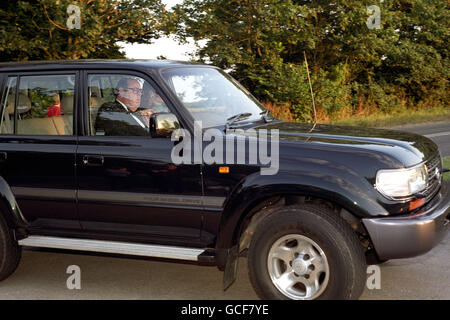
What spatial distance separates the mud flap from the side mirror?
99 centimetres

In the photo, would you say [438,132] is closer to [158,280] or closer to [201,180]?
[158,280]

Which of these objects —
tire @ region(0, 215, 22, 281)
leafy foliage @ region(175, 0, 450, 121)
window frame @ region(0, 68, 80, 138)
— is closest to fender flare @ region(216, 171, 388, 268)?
window frame @ region(0, 68, 80, 138)

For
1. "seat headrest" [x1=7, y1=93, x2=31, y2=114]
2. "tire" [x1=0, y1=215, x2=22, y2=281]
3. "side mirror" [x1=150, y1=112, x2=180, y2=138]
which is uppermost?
"seat headrest" [x1=7, y1=93, x2=31, y2=114]

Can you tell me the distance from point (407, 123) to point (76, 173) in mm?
19987

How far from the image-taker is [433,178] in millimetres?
4727

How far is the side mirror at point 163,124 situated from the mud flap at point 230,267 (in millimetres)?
986

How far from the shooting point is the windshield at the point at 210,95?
15.9 ft

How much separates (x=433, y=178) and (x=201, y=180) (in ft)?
5.78

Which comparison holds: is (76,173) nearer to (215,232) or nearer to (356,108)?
(215,232)

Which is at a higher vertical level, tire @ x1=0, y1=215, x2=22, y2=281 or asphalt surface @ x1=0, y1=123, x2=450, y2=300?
tire @ x1=0, y1=215, x2=22, y2=281

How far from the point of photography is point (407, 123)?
23172 mm

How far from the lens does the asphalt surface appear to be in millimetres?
4824
